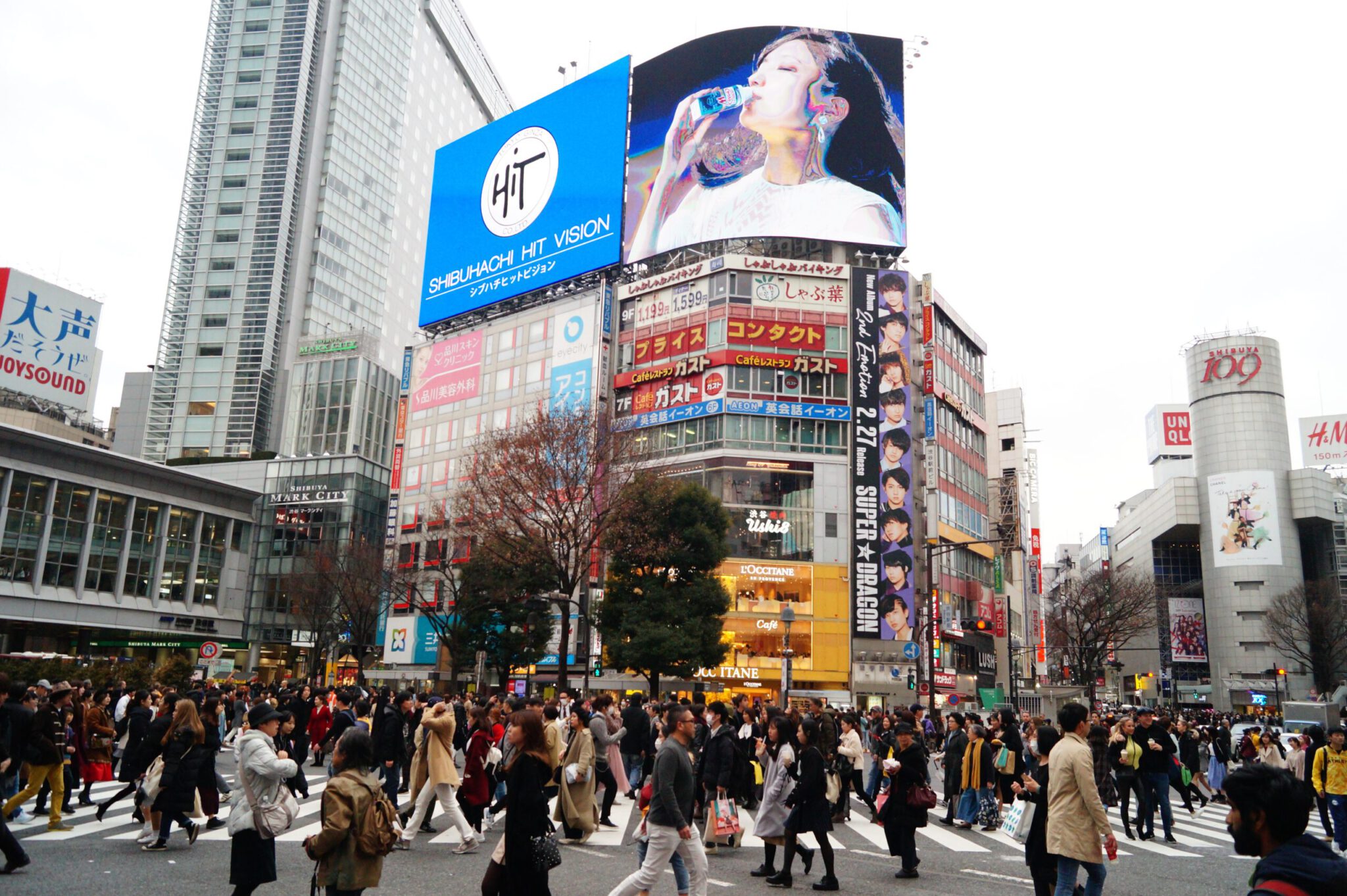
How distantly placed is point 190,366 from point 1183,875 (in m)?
84.7

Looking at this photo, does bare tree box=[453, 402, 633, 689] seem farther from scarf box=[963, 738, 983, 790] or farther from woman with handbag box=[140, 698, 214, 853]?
woman with handbag box=[140, 698, 214, 853]

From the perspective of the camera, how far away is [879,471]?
2019 inches

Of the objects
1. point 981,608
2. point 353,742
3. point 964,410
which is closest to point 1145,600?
point 981,608

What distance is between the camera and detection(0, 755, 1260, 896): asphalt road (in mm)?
8930

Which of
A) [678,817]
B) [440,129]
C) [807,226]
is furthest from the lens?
[440,129]

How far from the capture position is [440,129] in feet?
359

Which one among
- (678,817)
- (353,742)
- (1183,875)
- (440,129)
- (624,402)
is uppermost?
(440,129)

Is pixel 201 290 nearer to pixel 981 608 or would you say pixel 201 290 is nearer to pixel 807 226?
pixel 807 226

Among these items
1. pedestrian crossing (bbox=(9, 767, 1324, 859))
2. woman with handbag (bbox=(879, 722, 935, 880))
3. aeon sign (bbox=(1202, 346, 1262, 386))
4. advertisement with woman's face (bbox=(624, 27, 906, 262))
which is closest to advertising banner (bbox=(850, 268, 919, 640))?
advertisement with woman's face (bbox=(624, 27, 906, 262))

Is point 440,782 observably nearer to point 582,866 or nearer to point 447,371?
point 582,866

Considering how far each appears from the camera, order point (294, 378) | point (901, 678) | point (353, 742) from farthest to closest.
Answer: point (294, 378) → point (901, 678) → point (353, 742)

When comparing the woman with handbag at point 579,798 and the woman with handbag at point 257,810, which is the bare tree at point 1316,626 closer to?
the woman with handbag at point 579,798

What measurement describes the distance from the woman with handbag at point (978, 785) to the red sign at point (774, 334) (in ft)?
125

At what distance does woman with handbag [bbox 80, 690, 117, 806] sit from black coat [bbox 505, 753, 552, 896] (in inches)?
403
